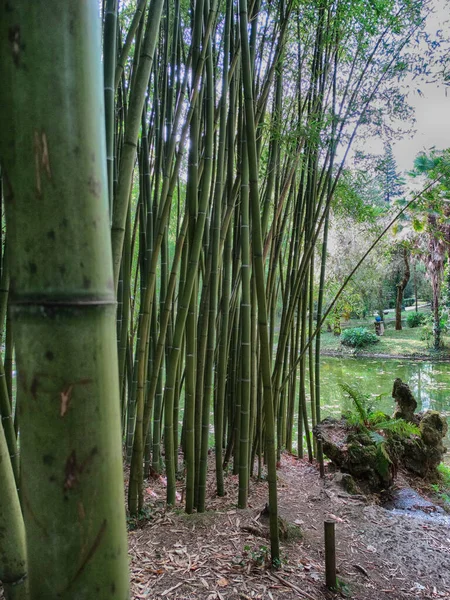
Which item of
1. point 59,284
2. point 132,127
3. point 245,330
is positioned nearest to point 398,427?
point 245,330

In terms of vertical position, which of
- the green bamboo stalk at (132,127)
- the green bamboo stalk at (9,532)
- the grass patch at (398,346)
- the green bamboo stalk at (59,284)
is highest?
the green bamboo stalk at (132,127)

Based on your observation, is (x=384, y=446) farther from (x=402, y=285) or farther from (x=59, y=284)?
(x=402, y=285)

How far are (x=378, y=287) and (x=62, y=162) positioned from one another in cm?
1440

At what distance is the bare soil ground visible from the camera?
1403mm

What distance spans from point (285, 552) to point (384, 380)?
6.94 m

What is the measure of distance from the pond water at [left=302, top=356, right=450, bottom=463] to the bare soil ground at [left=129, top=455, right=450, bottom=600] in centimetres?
260

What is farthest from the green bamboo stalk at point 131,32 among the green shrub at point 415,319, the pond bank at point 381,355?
the green shrub at point 415,319

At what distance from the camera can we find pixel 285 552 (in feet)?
5.30

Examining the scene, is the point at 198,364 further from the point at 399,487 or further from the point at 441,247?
the point at 441,247

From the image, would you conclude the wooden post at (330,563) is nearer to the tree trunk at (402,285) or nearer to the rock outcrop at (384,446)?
the rock outcrop at (384,446)

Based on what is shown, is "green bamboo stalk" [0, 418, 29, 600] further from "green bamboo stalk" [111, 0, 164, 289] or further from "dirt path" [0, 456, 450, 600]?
"dirt path" [0, 456, 450, 600]

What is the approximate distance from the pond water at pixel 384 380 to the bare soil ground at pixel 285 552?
8.52 ft

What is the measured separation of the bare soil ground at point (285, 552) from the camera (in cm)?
140

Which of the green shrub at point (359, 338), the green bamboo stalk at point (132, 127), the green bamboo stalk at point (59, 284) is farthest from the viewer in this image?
the green shrub at point (359, 338)
